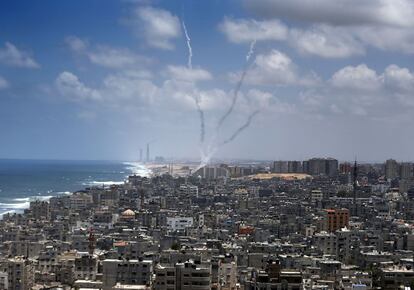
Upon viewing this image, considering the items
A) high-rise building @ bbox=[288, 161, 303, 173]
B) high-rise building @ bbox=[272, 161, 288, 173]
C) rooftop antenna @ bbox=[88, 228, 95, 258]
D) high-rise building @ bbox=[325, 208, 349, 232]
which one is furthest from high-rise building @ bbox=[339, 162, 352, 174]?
rooftop antenna @ bbox=[88, 228, 95, 258]

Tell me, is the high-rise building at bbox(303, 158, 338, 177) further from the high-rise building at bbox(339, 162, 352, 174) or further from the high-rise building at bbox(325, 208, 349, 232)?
the high-rise building at bbox(325, 208, 349, 232)

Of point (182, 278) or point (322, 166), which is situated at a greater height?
point (322, 166)

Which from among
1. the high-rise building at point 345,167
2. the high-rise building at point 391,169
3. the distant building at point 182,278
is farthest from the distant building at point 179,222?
the high-rise building at point 391,169

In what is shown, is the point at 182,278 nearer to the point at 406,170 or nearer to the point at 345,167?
the point at 406,170

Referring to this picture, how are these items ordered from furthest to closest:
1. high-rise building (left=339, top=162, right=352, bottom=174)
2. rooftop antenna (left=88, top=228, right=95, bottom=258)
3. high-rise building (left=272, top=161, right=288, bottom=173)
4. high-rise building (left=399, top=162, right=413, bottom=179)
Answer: high-rise building (left=272, top=161, right=288, bottom=173) < high-rise building (left=339, top=162, right=352, bottom=174) < high-rise building (left=399, top=162, right=413, bottom=179) < rooftop antenna (left=88, top=228, right=95, bottom=258)

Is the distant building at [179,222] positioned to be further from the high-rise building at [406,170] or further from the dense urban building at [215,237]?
the high-rise building at [406,170]

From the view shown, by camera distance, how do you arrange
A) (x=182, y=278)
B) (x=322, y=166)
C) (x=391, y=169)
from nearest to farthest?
(x=182, y=278)
(x=391, y=169)
(x=322, y=166)

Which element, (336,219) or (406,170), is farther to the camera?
(406,170)

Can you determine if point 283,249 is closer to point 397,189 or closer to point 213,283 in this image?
point 213,283

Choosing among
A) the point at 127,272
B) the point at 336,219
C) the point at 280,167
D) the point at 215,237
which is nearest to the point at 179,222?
the point at 215,237
